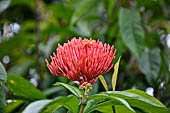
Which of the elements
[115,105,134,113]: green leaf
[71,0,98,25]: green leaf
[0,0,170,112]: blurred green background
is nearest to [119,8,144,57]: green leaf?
[0,0,170,112]: blurred green background

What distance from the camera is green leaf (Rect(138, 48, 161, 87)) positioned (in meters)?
1.16

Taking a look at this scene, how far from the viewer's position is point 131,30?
1.22m

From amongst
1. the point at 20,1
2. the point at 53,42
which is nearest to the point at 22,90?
the point at 53,42

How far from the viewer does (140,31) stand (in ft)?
3.99

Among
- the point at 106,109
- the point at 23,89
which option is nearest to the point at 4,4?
the point at 23,89

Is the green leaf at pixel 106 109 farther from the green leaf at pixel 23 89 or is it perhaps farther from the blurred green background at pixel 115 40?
the green leaf at pixel 23 89

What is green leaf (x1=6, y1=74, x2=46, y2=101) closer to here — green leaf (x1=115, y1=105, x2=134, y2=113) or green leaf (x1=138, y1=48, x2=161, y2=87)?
green leaf (x1=115, y1=105, x2=134, y2=113)

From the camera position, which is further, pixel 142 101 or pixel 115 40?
pixel 115 40

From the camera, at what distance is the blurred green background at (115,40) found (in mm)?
1204

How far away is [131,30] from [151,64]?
0.59 ft

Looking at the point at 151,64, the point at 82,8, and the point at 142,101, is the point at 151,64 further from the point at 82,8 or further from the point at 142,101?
the point at 142,101

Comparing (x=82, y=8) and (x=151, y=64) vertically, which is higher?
(x=82, y=8)

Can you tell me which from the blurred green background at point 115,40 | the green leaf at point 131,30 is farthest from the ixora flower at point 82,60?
the green leaf at point 131,30

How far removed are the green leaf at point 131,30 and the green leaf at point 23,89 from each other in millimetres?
424
